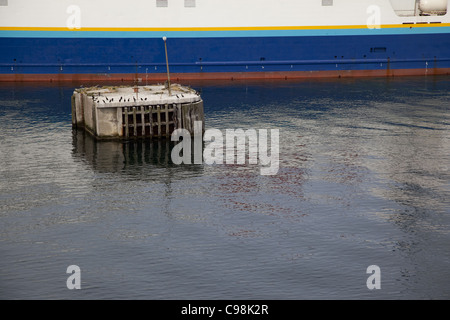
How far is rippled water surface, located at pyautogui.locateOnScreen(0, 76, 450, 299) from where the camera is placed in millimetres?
20484

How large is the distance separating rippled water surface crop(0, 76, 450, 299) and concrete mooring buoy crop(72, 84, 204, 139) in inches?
47.0

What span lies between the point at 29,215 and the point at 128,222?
4123mm

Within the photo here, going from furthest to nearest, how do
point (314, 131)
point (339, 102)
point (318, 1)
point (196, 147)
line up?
1. point (318, 1)
2. point (339, 102)
3. point (314, 131)
4. point (196, 147)

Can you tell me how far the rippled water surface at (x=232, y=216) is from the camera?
806 inches

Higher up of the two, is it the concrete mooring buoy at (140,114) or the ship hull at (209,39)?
the ship hull at (209,39)

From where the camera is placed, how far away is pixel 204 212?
88.0 ft

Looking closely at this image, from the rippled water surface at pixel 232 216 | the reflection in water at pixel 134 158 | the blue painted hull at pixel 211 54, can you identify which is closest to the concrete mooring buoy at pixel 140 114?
the reflection in water at pixel 134 158

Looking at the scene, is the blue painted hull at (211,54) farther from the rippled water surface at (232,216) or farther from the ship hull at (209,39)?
the rippled water surface at (232,216)

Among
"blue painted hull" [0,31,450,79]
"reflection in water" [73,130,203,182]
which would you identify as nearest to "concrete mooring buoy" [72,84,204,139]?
"reflection in water" [73,130,203,182]

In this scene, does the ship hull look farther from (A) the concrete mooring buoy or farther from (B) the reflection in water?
(B) the reflection in water

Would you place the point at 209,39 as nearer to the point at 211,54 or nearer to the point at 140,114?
the point at 211,54

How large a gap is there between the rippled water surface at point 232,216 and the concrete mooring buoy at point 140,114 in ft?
Result: 3.91

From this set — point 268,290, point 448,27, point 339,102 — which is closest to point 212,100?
point 339,102

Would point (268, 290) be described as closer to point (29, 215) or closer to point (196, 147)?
point (29, 215)
